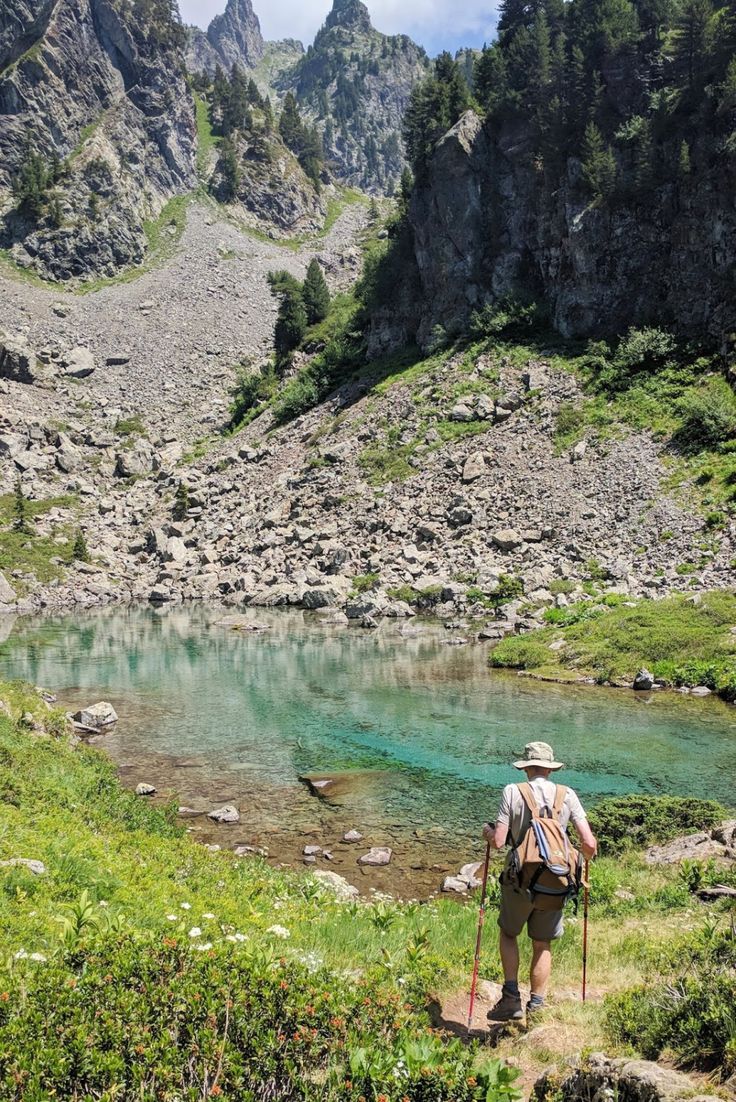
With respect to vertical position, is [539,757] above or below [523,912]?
above

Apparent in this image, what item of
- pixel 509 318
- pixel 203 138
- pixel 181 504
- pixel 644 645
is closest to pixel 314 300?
pixel 509 318

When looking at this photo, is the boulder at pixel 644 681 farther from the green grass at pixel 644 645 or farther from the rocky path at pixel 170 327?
the rocky path at pixel 170 327

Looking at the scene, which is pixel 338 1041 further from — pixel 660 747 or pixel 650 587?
pixel 650 587

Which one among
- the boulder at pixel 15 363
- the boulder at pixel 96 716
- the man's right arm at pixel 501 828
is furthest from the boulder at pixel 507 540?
the boulder at pixel 15 363

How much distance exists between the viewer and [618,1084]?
437 centimetres

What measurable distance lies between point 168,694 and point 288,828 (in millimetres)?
13839

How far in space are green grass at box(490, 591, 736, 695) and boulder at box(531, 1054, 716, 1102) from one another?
842 inches

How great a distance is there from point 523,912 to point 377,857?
21.5 ft

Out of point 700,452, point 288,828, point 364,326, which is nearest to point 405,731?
point 288,828

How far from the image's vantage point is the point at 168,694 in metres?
26.6

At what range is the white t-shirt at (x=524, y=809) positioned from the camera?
679cm

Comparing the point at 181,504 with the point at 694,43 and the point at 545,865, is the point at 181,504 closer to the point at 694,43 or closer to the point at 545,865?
the point at 694,43

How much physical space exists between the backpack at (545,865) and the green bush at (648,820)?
6648 millimetres

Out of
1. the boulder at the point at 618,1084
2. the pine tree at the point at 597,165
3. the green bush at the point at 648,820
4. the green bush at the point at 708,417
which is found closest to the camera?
the boulder at the point at 618,1084
